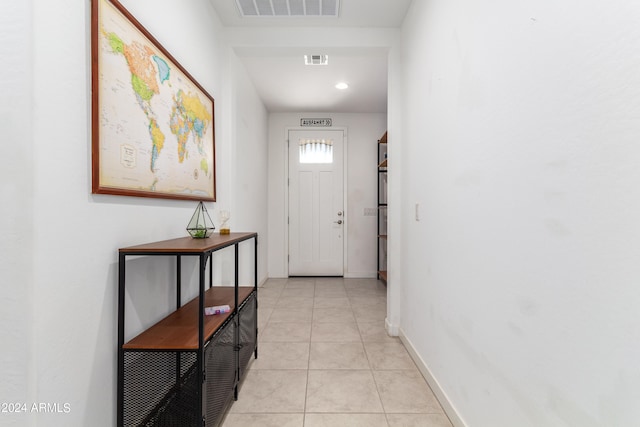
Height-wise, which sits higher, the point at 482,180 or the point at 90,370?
the point at 482,180

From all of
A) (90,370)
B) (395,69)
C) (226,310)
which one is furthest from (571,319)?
(395,69)

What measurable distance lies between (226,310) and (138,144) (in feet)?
3.07

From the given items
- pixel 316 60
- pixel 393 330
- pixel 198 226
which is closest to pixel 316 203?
pixel 316 60

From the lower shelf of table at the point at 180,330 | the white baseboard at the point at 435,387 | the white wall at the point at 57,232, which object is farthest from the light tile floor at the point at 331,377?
the white wall at the point at 57,232

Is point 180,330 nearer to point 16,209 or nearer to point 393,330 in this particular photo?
point 16,209

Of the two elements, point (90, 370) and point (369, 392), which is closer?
point (90, 370)

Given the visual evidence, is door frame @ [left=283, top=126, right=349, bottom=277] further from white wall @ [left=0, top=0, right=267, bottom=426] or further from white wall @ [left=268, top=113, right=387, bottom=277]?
white wall @ [left=0, top=0, right=267, bottom=426]

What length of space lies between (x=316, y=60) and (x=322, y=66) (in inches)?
8.0

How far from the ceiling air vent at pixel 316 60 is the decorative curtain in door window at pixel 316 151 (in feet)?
5.83

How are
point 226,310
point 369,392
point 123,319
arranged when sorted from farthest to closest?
point 369,392, point 226,310, point 123,319

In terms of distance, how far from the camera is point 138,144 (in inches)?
53.0

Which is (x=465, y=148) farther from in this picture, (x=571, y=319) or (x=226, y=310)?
(x=226, y=310)

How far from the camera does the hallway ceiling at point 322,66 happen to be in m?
2.40

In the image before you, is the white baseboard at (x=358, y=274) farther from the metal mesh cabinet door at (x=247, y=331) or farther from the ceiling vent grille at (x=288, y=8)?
the ceiling vent grille at (x=288, y=8)
